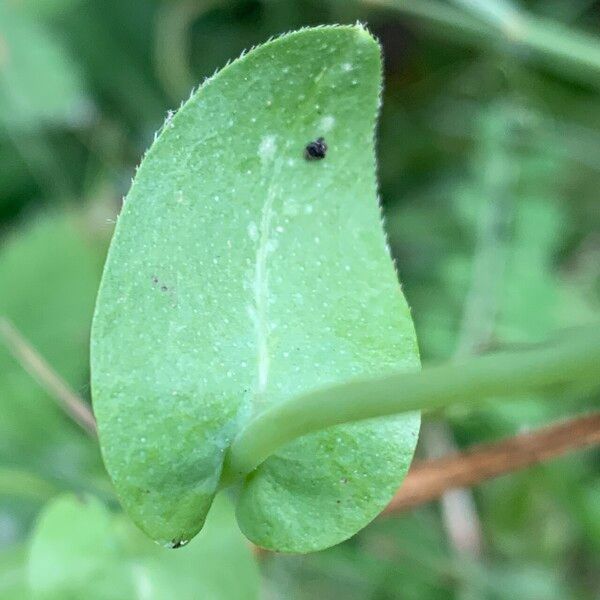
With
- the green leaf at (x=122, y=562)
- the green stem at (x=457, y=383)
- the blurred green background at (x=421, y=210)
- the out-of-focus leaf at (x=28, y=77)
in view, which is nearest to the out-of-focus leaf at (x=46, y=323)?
the blurred green background at (x=421, y=210)

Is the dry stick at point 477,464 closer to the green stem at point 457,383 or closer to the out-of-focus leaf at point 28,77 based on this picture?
the green stem at point 457,383

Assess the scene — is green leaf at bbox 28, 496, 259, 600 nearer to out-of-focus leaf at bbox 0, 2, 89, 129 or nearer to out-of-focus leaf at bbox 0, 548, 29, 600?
out-of-focus leaf at bbox 0, 548, 29, 600

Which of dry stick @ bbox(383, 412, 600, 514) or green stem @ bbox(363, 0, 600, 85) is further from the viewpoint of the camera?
green stem @ bbox(363, 0, 600, 85)

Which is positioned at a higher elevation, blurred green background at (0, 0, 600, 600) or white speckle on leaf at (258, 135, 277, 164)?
white speckle on leaf at (258, 135, 277, 164)

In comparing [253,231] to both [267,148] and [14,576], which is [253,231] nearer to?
[267,148]

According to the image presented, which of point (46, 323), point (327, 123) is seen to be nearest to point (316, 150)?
point (327, 123)

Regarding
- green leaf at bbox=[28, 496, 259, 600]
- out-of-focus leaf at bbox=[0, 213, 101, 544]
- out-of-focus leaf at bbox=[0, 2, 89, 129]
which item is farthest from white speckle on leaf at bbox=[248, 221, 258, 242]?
out-of-focus leaf at bbox=[0, 2, 89, 129]

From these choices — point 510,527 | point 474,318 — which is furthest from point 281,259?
point 510,527
